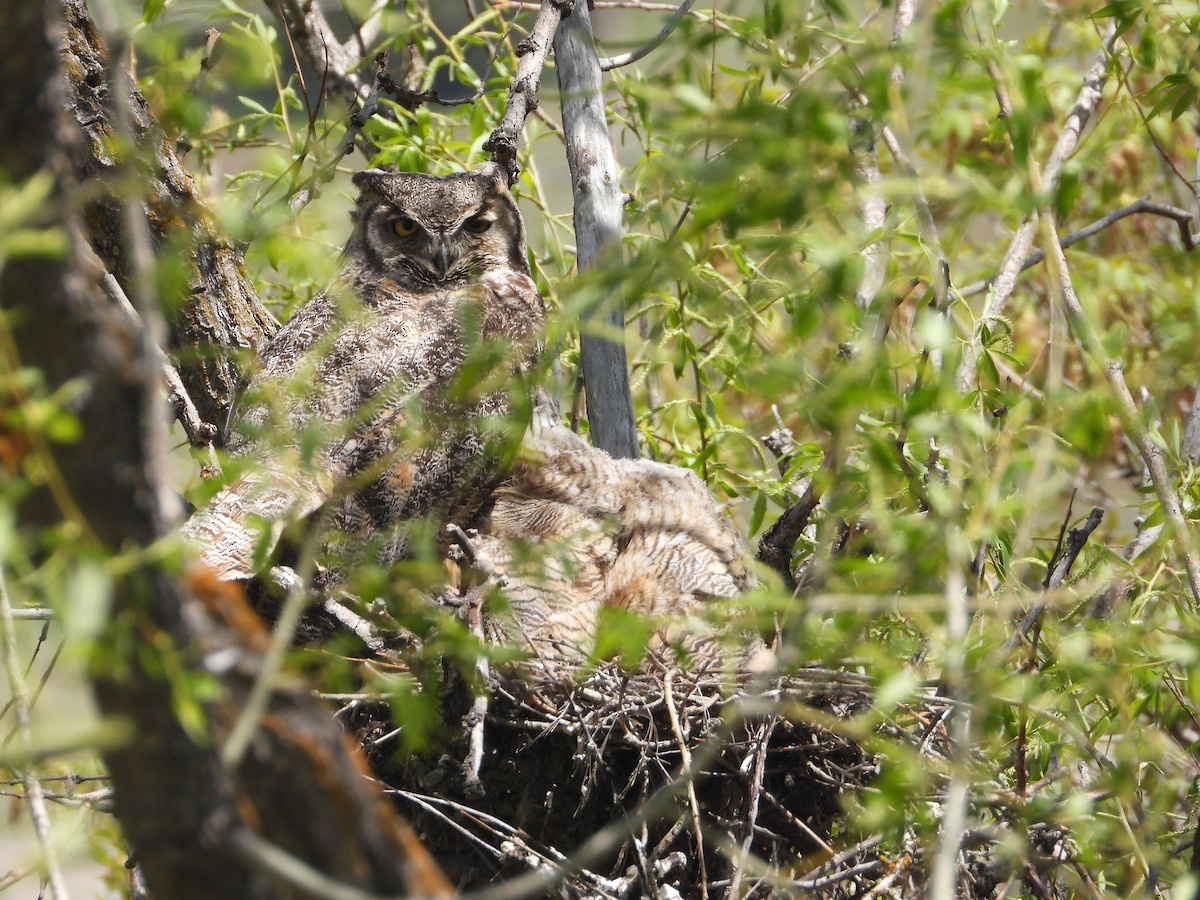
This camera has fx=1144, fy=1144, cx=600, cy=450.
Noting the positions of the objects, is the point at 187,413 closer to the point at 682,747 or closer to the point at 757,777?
the point at 682,747

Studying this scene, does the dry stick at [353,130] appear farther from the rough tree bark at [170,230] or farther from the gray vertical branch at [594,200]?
the gray vertical branch at [594,200]

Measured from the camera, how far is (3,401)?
2.87ft

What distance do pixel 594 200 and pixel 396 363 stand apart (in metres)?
0.63

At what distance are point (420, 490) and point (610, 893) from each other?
3.32 ft

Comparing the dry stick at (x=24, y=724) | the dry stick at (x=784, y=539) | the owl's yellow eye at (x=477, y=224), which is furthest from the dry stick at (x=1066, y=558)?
the owl's yellow eye at (x=477, y=224)

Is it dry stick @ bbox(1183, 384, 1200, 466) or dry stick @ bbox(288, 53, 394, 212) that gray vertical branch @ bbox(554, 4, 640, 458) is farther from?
dry stick @ bbox(1183, 384, 1200, 466)

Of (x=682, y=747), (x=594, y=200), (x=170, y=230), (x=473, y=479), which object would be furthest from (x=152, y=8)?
(x=682, y=747)

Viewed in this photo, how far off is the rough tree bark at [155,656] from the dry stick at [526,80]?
5.89ft

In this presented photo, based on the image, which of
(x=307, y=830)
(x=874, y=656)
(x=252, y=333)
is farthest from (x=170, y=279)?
(x=252, y=333)

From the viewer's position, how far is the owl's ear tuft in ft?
10.1

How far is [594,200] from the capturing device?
2.80 m

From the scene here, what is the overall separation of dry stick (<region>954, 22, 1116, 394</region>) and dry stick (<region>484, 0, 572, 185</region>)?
1.09 meters

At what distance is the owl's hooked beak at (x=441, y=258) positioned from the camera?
3066 mm

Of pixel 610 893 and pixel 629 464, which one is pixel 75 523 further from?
pixel 629 464
